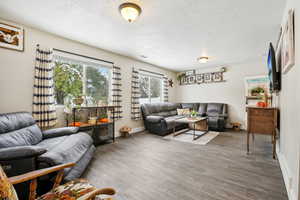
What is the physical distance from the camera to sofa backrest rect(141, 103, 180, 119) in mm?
4727

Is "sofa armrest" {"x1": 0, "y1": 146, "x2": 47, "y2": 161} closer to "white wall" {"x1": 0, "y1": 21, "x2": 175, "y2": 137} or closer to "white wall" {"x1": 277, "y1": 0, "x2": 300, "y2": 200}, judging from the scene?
"white wall" {"x1": 0, "y1": 21, "x2": 175, "y2": 137}

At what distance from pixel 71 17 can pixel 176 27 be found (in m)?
1.84

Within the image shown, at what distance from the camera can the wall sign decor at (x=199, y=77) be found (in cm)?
556

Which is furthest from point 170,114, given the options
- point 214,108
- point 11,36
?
point 11,36

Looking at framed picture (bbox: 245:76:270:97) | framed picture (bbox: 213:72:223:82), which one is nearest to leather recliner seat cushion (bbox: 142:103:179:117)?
framed picture (bbox: 213:72:223:82)

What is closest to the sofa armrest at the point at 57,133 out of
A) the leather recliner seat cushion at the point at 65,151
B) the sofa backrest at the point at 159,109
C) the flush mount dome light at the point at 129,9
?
the leather recliner seat cushion at the point at 65,151

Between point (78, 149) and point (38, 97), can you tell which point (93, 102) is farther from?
point (78, 149)

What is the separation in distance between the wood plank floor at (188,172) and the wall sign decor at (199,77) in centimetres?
309

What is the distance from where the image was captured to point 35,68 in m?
2.62

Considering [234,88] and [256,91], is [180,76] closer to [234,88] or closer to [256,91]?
[234,88]

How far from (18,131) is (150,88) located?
13.8 feet

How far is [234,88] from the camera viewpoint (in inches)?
205

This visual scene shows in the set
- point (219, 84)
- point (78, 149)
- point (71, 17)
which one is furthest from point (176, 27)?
point (219, 84)

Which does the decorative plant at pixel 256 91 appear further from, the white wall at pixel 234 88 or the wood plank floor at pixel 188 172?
the wood plank floor at pixel 188 172
